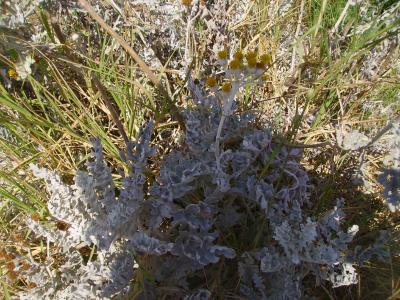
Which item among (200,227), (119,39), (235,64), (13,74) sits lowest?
(200,227)

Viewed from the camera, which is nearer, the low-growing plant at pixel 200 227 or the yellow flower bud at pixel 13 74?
the low-growing plant at pixel 200 227

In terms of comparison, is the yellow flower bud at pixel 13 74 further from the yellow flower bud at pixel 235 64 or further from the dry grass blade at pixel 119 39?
the yellow flower bud at pixel 235 64

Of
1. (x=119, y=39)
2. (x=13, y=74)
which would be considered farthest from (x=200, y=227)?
(x=13, y=74)

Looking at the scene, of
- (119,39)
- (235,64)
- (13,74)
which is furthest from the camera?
(13,74)

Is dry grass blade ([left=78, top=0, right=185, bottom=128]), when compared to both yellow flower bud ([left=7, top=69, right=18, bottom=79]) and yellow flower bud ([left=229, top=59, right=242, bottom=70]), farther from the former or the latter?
yellow flower bud ([left=7, top=69, right=18, bottom=79])

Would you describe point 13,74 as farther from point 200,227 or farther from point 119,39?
point 200,227

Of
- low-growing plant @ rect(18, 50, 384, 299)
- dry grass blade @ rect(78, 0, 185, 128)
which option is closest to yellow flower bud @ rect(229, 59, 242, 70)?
low-growing plant @ rect(18, 50, 384, 299)

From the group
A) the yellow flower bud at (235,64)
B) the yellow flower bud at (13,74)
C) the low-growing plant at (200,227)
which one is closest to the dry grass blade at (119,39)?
the low-growing plant at (200,227)

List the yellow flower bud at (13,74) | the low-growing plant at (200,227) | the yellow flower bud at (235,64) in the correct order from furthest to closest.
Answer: the yellow flower bud at (13,74) → the low-growing plant at (200,227) → the yellow flower bud at (235,64)

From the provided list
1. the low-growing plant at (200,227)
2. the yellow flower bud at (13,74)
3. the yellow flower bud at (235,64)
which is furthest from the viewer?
the yellow flower bud at (13,74)

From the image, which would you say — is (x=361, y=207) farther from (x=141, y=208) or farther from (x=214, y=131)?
(x=141, y=208)

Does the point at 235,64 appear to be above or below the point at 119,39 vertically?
below
